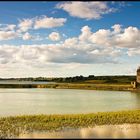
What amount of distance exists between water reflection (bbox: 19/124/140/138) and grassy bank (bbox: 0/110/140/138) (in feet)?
4.10

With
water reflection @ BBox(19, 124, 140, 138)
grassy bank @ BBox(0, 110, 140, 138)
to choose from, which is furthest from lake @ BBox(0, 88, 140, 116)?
water reflection @ BBox(19, 124, 140, 138)

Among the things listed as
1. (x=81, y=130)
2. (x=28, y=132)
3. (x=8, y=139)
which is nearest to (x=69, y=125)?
(x=81, y=130)

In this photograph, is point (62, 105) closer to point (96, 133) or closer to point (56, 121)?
point (56, 121)

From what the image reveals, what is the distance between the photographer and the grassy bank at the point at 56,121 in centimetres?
2594

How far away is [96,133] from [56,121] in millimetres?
5048

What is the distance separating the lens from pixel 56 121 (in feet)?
95.3

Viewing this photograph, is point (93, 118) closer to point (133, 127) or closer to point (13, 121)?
point (133, 127)

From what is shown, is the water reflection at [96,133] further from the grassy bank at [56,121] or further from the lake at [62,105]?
the lake at [62,105]

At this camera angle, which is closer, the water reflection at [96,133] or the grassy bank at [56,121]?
the water reflection at [96,133]

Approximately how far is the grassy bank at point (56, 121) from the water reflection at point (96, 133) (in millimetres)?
1249

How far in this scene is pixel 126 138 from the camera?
23.5 m

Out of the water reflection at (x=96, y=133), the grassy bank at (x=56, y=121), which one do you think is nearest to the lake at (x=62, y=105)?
the grassy bank at (x=56, y=121)

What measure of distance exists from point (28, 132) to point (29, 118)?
18.5 ft

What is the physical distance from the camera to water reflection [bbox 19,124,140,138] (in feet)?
78.1
